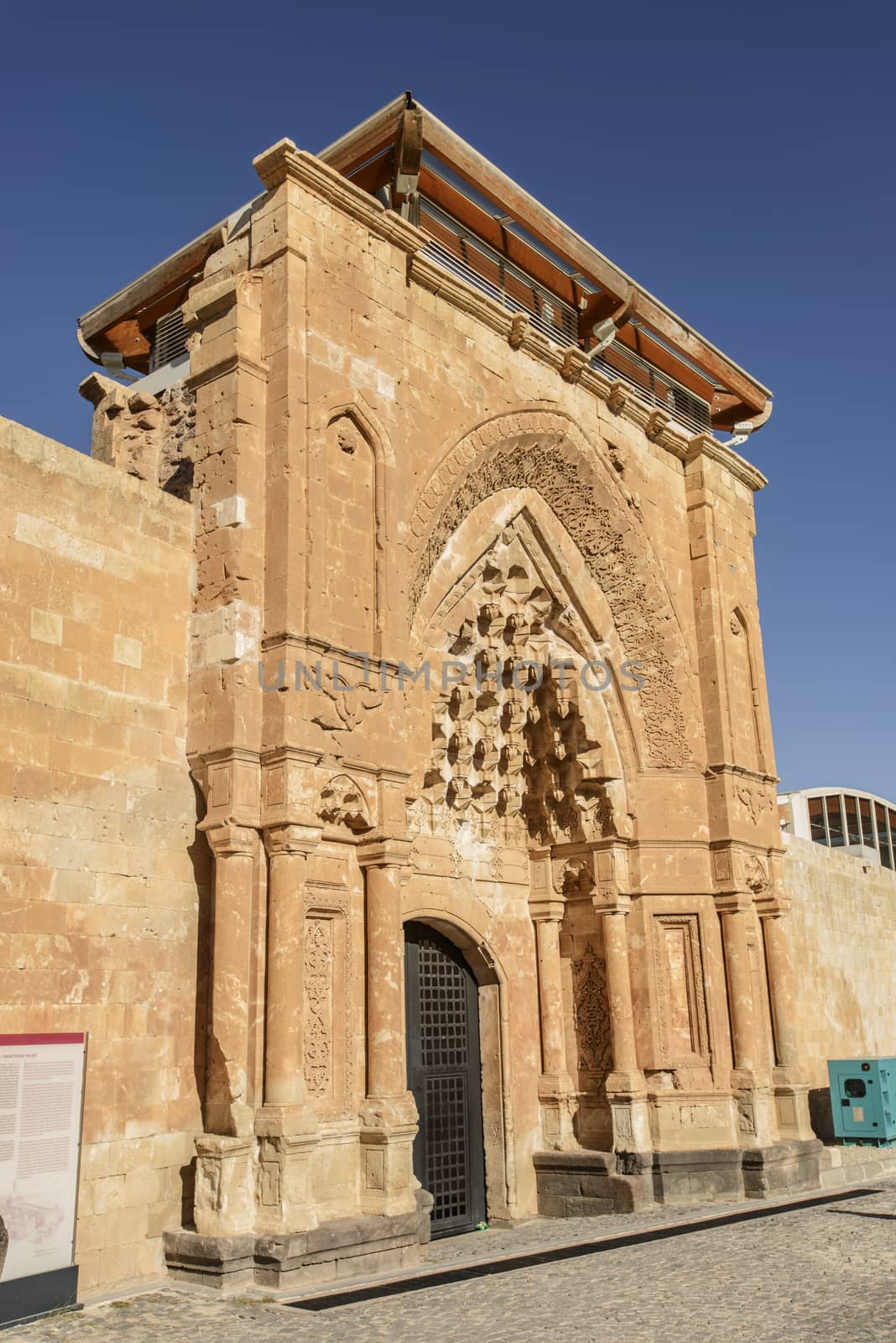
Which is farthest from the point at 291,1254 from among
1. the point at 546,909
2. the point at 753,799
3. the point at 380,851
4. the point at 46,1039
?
the point at 753,799

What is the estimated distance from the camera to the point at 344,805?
7496mm

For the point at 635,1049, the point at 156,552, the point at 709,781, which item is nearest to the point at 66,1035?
the point at 156,552

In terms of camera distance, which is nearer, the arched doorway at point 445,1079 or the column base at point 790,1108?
the arched doorway at point 445,1079

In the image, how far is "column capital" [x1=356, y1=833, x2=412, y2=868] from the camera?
7641mm

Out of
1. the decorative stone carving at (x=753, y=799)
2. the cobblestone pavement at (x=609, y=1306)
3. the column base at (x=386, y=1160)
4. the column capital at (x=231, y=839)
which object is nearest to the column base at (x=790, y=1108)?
the decorative stone carving at (x=753, y=799)

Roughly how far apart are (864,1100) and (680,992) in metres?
3.16

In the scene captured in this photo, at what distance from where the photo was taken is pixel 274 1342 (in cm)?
535

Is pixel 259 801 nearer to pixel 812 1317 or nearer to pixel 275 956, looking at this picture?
pixel 275 956

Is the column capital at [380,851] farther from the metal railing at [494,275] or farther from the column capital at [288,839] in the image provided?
the metal railing at [494,275]

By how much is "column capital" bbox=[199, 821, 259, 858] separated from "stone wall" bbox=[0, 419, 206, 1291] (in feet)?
0.94

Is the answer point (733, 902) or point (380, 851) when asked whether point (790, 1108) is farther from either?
point (380, 851)

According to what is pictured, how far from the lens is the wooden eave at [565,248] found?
9.60 meters

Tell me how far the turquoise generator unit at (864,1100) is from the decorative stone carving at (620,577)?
4120 millimetres

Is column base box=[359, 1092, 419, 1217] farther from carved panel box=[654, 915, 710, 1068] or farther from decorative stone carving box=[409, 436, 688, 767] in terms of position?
decorative stone carving box=[409, 436, 688, 767]
